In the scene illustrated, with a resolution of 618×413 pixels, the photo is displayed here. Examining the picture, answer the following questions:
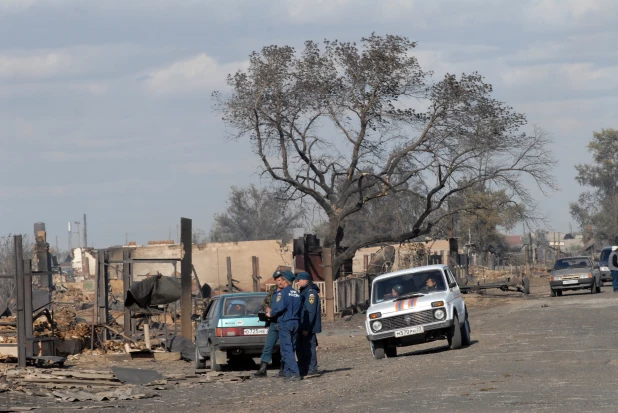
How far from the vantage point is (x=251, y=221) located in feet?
376

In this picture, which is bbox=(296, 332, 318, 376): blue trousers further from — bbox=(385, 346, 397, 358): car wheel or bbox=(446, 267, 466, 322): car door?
bbox=(446, 267, 466, 322): car door

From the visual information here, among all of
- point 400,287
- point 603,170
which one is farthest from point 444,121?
point 603,170

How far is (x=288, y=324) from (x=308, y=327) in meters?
0.49

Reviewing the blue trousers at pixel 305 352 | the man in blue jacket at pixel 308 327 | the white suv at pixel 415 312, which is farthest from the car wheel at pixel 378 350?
the blue trousers at pixel 305 352

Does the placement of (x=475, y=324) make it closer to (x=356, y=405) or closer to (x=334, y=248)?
(x=334, y=248)

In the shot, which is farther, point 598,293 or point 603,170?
point 603,170

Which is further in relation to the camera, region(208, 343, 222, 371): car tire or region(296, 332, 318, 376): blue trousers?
region(208, 343, 222, 371): car tire

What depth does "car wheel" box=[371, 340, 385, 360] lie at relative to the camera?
19.5 metres

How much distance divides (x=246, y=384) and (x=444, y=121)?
28093mm

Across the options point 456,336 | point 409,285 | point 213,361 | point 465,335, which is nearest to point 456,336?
point 456,336

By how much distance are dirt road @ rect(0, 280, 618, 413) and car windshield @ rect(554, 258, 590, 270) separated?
1944cm

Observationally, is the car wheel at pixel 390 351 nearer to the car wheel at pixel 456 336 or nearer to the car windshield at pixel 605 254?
the car wheel at pixel 456 336

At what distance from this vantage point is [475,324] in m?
29.1

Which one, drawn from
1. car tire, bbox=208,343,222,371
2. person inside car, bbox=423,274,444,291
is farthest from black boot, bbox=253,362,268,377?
person inside car, bbox=423,274,444,291
